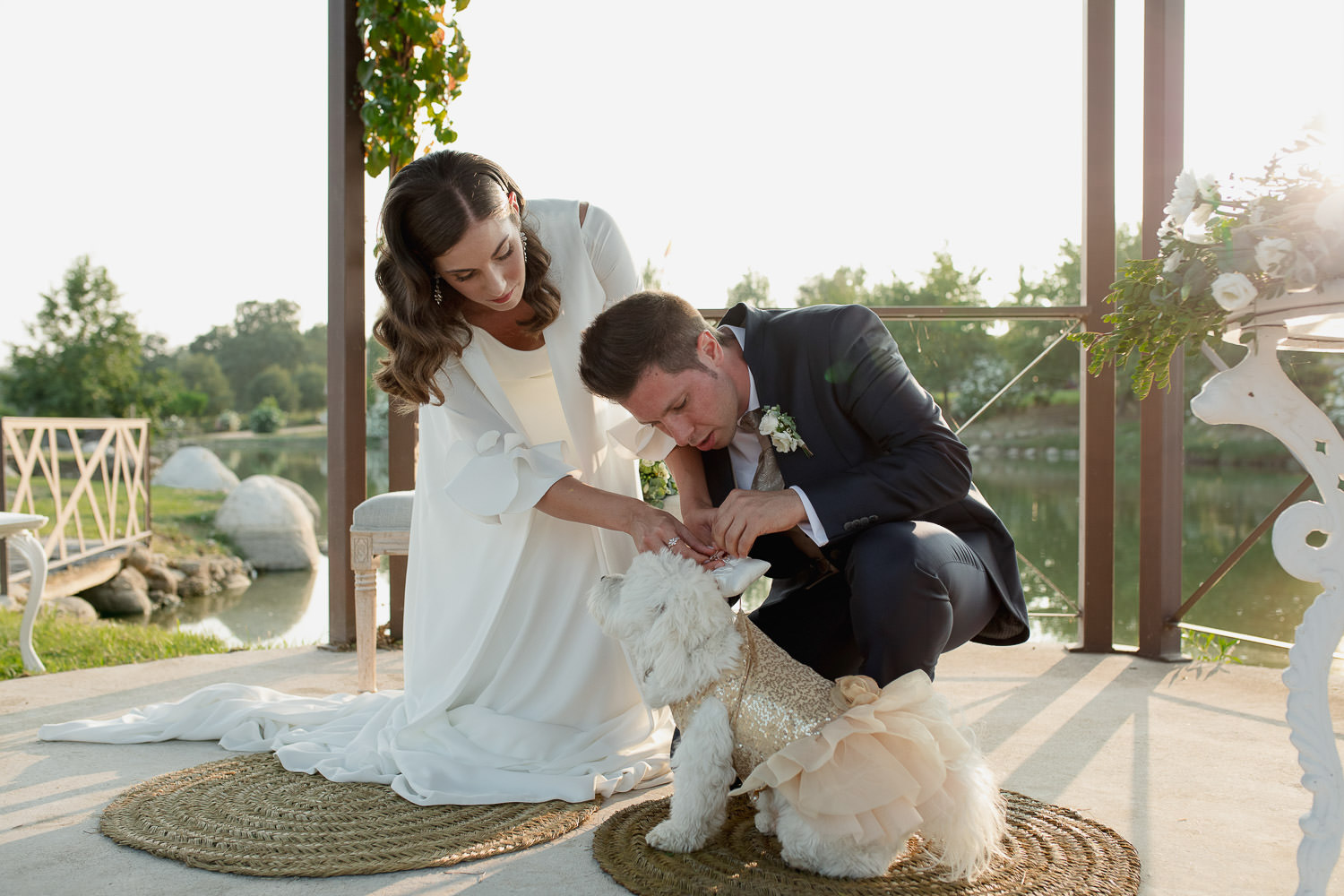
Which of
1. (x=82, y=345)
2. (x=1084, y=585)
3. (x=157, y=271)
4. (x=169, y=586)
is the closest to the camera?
(x=1084, y=585)

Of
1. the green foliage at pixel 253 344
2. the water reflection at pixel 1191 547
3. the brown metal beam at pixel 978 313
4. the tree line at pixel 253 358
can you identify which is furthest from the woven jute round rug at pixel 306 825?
the green foliage at pixel 253 344

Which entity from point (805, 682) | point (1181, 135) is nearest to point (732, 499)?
point (805, 682)

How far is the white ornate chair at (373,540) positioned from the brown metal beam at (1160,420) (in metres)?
2.35

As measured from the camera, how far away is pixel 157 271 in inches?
943

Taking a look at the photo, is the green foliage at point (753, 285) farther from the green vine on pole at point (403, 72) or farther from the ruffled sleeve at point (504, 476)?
the ruffled sleeve at point (504, 476)

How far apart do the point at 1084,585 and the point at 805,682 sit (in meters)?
2.15

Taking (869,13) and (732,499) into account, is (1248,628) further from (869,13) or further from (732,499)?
(869,13)

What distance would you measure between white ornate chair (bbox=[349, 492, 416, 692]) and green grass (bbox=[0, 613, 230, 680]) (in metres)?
1.10

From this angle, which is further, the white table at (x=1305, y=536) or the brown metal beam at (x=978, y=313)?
the brown metal beam at (x=978, y=313)

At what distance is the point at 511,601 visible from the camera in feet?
6.76

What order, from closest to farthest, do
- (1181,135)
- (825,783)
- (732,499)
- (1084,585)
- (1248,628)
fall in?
(825,783) < (732,499) < (1181,135) < (1084,585) < (1248,628)

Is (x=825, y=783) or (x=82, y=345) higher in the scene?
(x=82, y=345)

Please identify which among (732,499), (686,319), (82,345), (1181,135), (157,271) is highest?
(157,271)

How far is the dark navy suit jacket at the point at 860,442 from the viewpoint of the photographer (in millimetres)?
1444
